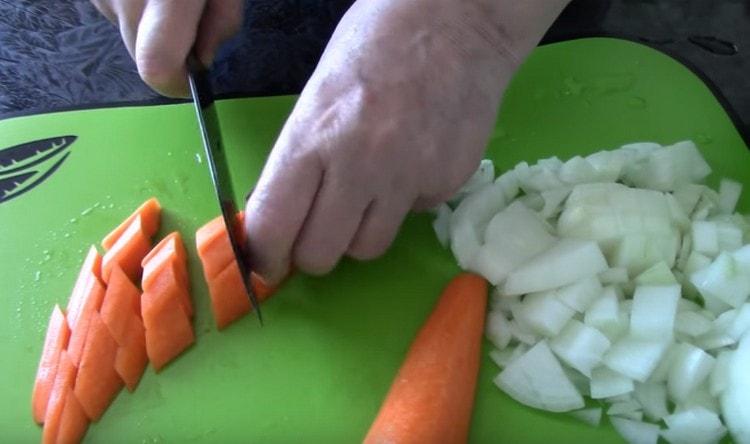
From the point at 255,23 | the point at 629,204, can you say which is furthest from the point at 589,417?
the point at 255,23

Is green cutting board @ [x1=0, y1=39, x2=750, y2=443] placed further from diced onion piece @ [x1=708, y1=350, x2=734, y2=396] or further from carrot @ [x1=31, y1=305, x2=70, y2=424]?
diced onion piece @ [x1=708, y1=350, x2=734, y2=396]

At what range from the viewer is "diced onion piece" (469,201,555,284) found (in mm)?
1447

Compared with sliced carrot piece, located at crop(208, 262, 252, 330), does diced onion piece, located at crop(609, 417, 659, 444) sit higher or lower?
lower

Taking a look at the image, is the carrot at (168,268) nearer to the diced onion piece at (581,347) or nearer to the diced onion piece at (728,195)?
the diced onion piece at (581,347)

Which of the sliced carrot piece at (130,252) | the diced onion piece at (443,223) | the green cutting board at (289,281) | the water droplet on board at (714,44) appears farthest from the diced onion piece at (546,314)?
the water droplet on board at (714,44)

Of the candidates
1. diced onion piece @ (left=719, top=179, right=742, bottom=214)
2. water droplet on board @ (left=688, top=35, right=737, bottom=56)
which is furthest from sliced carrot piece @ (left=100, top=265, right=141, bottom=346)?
water droplet on board @ (left=688, top=35, right=737, bottom=56)

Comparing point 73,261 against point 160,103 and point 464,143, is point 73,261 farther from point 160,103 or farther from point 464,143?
point 464,143

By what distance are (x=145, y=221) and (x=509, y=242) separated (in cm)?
70

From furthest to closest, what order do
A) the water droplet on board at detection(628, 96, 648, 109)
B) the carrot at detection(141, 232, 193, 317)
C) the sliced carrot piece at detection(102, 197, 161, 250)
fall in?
the water droplet on board at detection(628, 96, 648, 109) < the sliced carrot piece at detection(102, 197, 161, 250) < the carrot at detection(141, 232, 193, 317)

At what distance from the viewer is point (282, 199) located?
1291 mm

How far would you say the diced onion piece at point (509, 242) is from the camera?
145cm

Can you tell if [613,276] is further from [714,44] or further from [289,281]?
[714,44]

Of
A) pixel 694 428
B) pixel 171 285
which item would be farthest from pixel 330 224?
pixel 694 428

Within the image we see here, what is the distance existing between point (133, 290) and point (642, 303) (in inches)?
35.3
